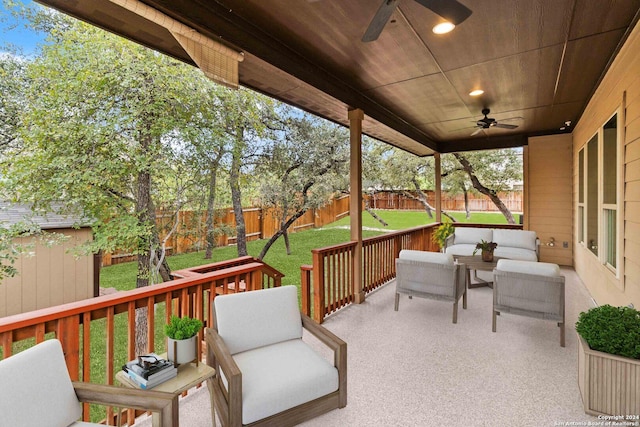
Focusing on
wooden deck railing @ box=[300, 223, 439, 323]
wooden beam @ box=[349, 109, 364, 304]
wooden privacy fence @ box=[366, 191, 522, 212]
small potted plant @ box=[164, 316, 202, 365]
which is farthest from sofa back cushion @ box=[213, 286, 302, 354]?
wooden privacy fence @ box=[366, 191, 522, 212]

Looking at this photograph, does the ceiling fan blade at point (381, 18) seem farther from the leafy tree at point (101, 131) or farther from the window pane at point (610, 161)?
the leafy tree at point (101, 131)

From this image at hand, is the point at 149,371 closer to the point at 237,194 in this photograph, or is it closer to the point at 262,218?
the point at 237,194

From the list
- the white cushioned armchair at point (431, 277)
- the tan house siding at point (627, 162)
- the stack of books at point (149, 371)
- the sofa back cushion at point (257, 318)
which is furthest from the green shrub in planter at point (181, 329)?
the tan house siding at point (627, 162)

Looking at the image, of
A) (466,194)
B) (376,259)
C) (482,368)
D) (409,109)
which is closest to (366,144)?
(466,194)

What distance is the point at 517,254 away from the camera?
545cm

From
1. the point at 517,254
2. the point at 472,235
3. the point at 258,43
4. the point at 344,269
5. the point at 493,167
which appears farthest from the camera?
the point at 493,167

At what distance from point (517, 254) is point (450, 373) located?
3.77 meters

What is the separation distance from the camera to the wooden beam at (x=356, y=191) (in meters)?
4.30

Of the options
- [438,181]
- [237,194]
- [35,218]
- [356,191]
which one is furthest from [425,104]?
[35,218]

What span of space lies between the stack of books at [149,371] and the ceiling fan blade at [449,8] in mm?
2580

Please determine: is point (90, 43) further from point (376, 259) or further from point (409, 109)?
point (376, 259)

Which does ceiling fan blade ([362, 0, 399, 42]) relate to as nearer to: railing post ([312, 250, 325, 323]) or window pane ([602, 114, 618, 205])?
railing post ([312, 250, 325, 323])

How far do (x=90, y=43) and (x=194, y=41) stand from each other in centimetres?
408

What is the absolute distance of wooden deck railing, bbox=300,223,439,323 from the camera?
373 cm
